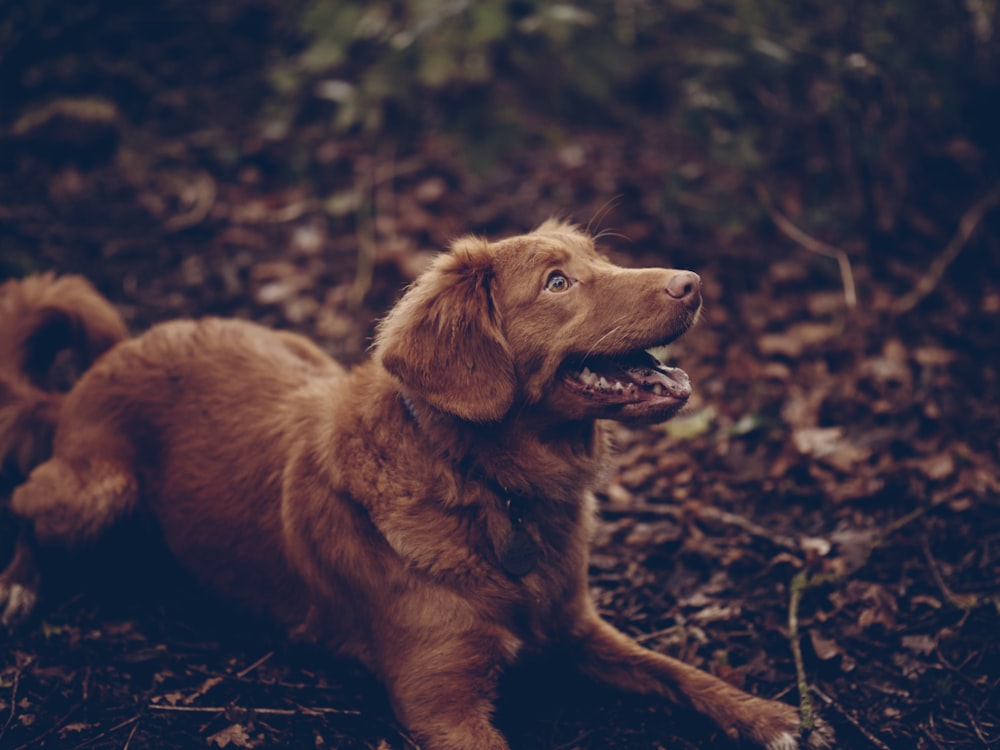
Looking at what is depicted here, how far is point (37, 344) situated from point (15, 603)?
3.65ft

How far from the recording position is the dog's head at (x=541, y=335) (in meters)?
2.88

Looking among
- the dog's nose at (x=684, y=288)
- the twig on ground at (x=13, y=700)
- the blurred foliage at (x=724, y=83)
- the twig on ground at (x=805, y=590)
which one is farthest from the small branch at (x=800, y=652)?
the twig on ground at (x=13, y=700)

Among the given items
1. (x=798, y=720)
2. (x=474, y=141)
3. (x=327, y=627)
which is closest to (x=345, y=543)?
(x=327, y=627)

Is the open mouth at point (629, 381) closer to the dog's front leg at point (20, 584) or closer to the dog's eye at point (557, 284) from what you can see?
the dog's eye at point (557, 284)

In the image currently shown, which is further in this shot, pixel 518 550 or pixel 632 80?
pixel 632 80

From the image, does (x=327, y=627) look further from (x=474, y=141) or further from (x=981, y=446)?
(x=474, y=141)

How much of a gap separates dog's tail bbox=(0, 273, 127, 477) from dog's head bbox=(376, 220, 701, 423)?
5.29 feet

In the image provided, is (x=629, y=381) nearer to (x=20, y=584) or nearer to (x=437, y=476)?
(x=437, y=476)

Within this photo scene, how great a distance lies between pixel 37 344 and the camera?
3943 millimetres

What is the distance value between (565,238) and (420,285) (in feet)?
1.84

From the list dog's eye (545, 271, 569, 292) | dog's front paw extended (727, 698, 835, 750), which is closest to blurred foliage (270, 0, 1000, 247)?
dog's eye (545, 271, 569, 292)

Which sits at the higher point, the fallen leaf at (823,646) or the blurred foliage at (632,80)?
the blurred foliage at (632,80)

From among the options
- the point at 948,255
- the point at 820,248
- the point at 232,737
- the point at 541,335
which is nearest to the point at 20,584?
the point at 232,737

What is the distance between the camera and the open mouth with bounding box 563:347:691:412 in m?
2.88
